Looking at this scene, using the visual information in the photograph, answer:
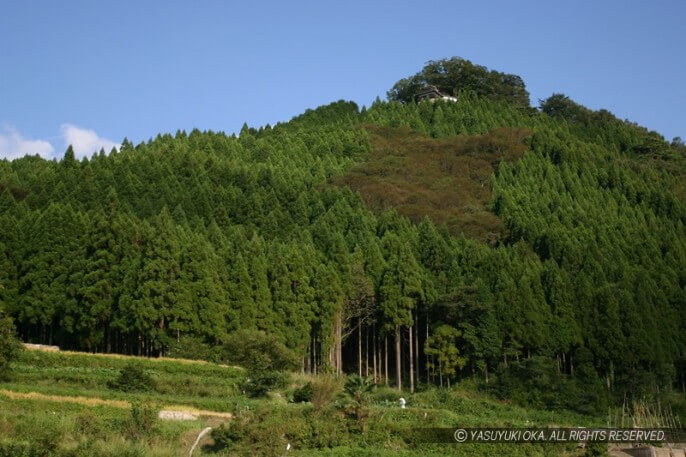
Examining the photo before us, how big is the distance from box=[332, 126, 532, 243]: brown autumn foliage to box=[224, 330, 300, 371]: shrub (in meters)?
22.6

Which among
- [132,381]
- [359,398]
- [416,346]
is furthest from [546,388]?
[132,381]

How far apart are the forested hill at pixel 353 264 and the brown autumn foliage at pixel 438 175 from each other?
263mm

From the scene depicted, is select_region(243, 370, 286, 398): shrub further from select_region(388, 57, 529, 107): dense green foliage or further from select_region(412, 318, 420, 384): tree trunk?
select_region(388, 57, 529, 107): dense green foliage

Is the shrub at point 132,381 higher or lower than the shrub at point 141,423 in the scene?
higher

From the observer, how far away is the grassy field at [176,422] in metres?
17.1

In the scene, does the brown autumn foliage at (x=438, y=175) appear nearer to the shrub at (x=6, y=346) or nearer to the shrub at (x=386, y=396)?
the shrub at (x=386, y=396)

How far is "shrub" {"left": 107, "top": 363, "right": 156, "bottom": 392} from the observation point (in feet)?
81.4

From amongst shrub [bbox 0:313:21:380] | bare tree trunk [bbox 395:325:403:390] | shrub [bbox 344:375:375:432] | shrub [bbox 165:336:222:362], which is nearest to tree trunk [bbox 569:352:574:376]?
bare tree trunk [bbox 395:325:403:390]

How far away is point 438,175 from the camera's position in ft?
225

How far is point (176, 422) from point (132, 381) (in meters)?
4.87

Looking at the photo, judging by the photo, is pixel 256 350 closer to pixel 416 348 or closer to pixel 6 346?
pixel 6 346

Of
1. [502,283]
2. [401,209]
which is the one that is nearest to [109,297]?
[502,283]

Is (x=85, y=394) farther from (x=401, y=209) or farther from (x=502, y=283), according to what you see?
(x=401, y=209)

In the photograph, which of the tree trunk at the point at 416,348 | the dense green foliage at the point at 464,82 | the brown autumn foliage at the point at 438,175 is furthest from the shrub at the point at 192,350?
the dense green foliage at the point at 464,82
